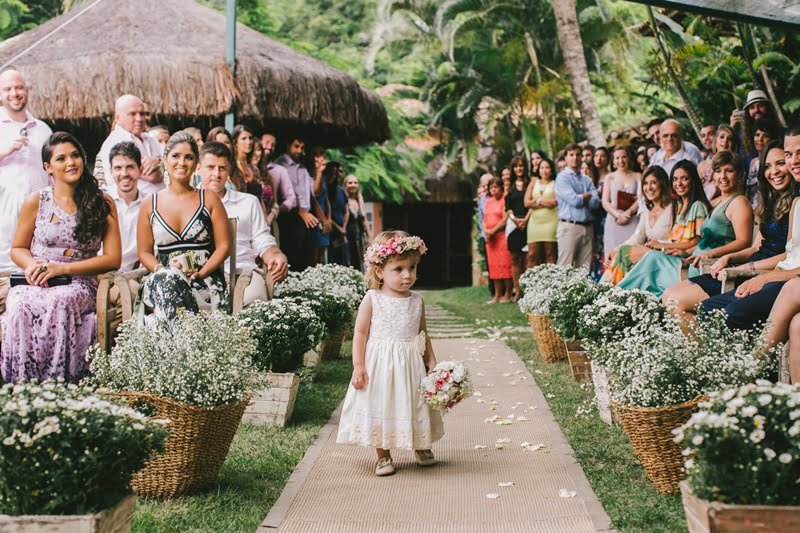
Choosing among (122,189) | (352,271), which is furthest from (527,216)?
(122,189)

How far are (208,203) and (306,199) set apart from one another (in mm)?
5856

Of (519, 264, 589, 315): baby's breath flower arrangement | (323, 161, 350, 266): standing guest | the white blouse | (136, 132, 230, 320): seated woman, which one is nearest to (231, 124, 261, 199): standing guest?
(136, 132, 230, 320): seated woman

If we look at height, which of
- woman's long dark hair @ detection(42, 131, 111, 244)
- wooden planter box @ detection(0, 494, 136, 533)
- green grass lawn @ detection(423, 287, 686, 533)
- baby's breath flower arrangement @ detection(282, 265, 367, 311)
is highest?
woman's long dark hair @ detection(42, 131, 111, 244)

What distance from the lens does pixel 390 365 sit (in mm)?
5434

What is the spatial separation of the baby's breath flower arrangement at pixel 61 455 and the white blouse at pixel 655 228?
6.13m

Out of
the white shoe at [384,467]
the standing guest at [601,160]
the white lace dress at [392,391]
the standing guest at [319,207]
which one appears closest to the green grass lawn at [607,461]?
the white lace dress at [392,391]

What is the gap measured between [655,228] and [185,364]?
5.27 meters

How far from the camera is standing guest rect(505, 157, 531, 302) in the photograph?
15.6 meters

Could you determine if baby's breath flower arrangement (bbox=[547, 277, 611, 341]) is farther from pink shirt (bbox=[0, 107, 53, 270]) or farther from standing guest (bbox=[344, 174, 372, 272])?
standing guest (bbox=[344, 174, 372, 272])

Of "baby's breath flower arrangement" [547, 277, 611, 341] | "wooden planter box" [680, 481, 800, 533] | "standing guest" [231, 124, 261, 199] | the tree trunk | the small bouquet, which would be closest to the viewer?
"wooden planter box" [680, 481, 800, 533]

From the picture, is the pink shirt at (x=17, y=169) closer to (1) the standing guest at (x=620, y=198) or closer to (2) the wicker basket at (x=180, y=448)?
(2) the wicker basket at (x=180, y=448)

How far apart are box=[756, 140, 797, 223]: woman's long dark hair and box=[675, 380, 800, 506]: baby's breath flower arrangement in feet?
11.0

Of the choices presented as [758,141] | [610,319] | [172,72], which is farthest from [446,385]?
[172,72]

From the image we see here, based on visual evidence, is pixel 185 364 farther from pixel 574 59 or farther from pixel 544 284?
pixel 574 59
